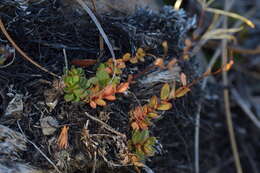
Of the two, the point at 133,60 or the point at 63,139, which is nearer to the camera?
the point at 63,139

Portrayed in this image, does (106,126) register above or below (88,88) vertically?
below

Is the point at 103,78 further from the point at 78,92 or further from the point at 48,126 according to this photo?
the point at 48,126

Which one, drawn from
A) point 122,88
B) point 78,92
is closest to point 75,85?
point 78,92

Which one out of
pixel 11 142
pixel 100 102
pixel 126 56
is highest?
pixel 126 56

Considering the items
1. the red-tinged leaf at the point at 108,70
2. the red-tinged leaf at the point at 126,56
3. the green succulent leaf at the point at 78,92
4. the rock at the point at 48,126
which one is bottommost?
the rock at the point at 48,126

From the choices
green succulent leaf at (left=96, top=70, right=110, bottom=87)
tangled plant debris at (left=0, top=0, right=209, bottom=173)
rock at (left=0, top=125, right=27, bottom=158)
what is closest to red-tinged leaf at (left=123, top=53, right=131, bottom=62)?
tangled plant debris at (left=0, top=0, right=209, bottom=173)

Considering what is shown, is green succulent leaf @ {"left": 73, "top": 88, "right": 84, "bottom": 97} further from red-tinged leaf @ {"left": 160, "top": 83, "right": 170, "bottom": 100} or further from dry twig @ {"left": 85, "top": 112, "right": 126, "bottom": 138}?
red-tinged leaf @ {"left": 160, "top": 83, "right": 170, "bottom": 100}

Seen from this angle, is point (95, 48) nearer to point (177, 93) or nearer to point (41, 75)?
point (41, 75)

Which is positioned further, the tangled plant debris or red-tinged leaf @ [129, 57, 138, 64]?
red-tinged leaf @ [129, 57, 138, 64]

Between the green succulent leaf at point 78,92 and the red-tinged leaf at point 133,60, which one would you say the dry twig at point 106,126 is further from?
the red-tinged leaf at point 133,60

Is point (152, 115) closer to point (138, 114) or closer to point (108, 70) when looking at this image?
point (138, 114)

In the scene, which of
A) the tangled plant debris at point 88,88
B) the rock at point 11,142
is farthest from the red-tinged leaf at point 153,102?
the rock at point 11,142
